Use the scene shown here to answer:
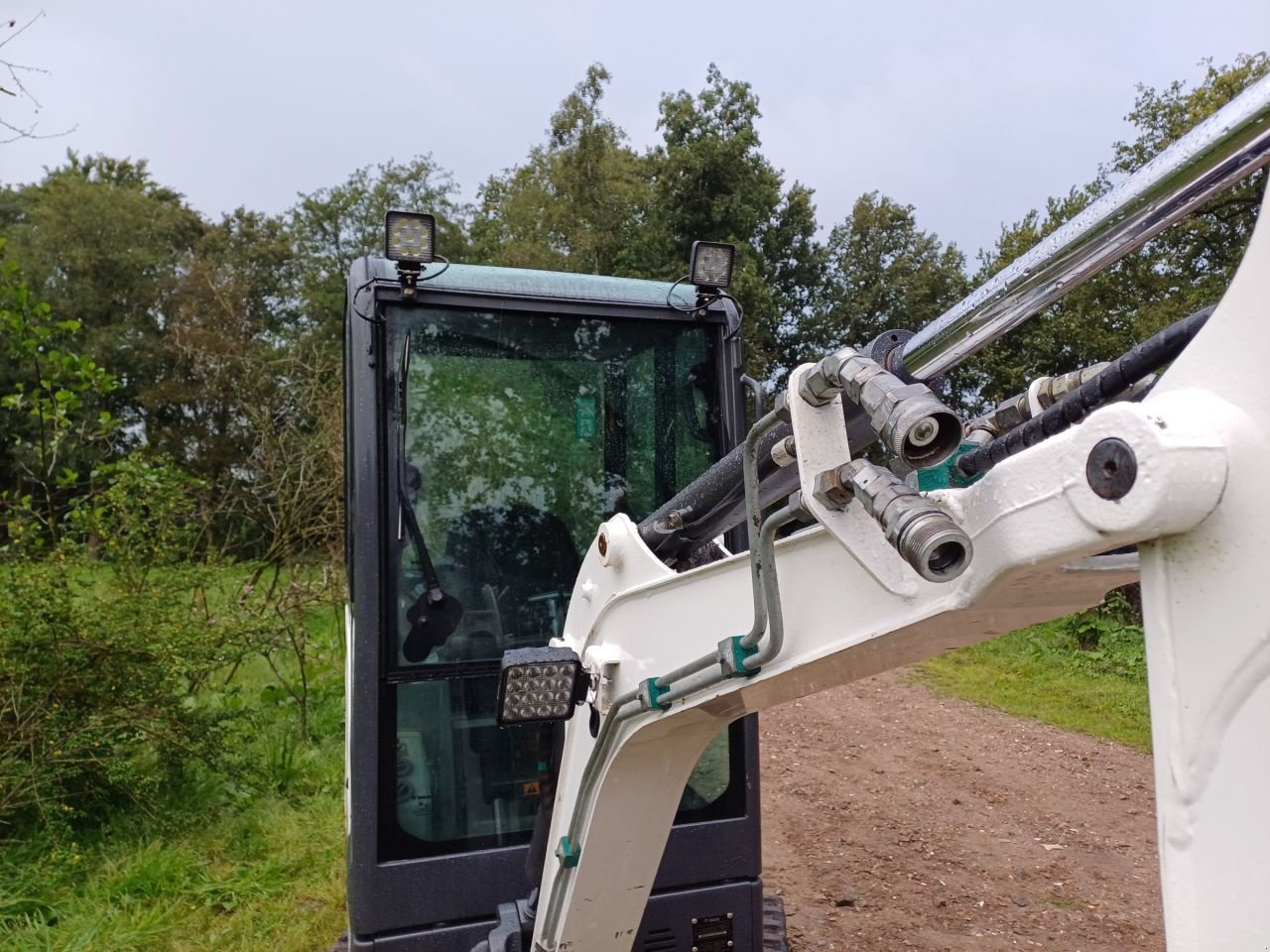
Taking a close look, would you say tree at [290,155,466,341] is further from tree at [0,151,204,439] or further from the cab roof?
the cab roof

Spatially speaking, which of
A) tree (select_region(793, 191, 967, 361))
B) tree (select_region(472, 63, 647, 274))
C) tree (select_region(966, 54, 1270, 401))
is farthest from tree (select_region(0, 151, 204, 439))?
tree (select_region(966, 54, 1270, 401))

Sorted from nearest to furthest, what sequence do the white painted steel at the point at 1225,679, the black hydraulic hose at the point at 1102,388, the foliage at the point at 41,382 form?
the white painted steel at the point at 1225,679 → the black hydraulic hose at the point at 1102,388 → the foliage at the point at 41,382

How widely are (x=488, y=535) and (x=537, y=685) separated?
32.3 inches

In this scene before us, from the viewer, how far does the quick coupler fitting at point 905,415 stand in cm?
106

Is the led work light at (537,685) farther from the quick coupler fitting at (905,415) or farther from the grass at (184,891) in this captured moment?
the grass at (184,891)

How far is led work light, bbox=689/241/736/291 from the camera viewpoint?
9.06ft

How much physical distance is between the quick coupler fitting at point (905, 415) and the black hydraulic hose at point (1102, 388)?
0.24 metres

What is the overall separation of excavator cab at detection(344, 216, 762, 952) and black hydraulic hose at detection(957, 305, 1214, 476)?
145 centimetres

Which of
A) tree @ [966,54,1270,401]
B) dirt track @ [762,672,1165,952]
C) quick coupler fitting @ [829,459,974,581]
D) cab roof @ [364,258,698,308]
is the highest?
tree @ [966,54,1270,401]

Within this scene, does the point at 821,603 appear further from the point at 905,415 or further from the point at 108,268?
the point at 108,268

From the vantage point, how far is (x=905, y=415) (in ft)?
3.49

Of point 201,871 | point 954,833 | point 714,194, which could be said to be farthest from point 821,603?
point 714,194

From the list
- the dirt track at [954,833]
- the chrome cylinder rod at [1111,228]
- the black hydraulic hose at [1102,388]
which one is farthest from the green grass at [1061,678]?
the chrome cylinder rod at [1111,228]

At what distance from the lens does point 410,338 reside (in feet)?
8.54
